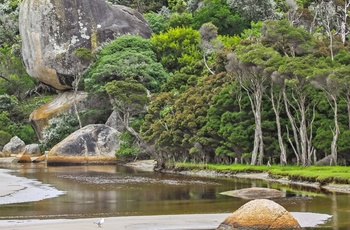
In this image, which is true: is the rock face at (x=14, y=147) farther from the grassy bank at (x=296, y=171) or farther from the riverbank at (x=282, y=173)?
the grassy bank at (x=296, y=171)

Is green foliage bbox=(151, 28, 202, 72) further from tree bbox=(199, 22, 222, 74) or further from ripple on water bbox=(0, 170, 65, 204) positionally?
ripple on water bbox=(0, 170, 65, 204)

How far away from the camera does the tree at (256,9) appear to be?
11119cm


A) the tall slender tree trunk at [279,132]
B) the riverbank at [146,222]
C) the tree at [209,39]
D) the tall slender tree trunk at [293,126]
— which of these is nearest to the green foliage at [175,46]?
the tree at [209,39]

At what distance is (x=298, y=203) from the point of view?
37875 millimetres

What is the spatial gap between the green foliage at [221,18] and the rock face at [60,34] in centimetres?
1496

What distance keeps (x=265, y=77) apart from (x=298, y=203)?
24.7 metres

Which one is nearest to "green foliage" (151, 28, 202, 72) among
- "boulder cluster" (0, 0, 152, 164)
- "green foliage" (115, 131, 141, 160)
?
"boulder cluster" (0, 0, 152, 164)

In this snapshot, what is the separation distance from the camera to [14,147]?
99.8 m

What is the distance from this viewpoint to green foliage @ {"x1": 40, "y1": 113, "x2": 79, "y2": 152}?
98438 millimetres

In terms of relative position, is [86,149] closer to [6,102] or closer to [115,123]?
[115,123]

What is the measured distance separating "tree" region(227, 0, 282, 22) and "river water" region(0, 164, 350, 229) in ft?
195

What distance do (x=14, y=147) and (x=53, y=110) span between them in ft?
32.2

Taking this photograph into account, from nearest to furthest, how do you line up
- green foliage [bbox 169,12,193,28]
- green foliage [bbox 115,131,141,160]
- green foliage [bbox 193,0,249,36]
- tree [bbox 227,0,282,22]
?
green foliage [bbox 115,131,141,160], tree [bbox 227,0,282,22], green foliage [bbox 193,0,249,36], green foliage [bbox 169,12,193,28]

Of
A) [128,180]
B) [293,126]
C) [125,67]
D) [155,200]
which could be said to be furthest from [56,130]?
[155,200]
